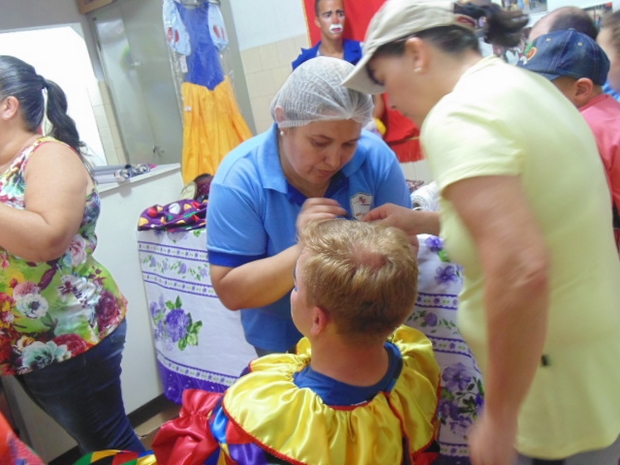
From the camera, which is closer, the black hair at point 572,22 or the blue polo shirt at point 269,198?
the blue polo shirt at point 269,198

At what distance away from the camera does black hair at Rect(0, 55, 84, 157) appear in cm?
138

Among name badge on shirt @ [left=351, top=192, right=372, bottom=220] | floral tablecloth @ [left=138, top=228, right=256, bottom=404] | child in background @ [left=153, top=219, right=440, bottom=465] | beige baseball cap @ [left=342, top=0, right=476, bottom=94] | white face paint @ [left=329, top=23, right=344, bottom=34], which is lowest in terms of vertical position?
floral tablecloth @ [left=138, top=228, right=256, bottom=404]

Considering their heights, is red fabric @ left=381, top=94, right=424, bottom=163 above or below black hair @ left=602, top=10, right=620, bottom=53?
below

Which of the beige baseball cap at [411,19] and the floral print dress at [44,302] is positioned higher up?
the beige baseball cap at [411,19]

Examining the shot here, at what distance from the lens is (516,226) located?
67 cm

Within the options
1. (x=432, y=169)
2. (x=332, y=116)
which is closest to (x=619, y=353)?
(x=432, y=169)

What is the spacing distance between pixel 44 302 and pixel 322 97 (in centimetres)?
87

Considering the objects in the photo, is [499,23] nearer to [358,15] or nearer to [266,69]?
[358,15]

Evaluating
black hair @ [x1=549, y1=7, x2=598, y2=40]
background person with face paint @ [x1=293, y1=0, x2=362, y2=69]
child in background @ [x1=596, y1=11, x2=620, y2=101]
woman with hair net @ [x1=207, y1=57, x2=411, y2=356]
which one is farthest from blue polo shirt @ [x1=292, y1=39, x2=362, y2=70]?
woman with hair net @ [x1=207, y1=57, x2=411, y2=356]

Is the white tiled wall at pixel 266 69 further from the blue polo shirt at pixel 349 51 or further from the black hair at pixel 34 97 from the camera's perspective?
the black hair at pixel 34 97

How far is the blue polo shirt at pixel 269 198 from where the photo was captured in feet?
4.21

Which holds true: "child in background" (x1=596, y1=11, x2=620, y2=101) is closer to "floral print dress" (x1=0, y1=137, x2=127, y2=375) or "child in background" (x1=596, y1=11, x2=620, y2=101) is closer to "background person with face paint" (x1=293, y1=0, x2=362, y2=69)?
"floral print dress" (x1=0, y1=137, x2=127, y2=375)

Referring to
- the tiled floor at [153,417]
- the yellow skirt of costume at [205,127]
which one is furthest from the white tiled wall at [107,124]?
the tiled floor at [153,417]

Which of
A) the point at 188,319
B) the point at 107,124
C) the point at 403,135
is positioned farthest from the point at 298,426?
the point at 107,124
